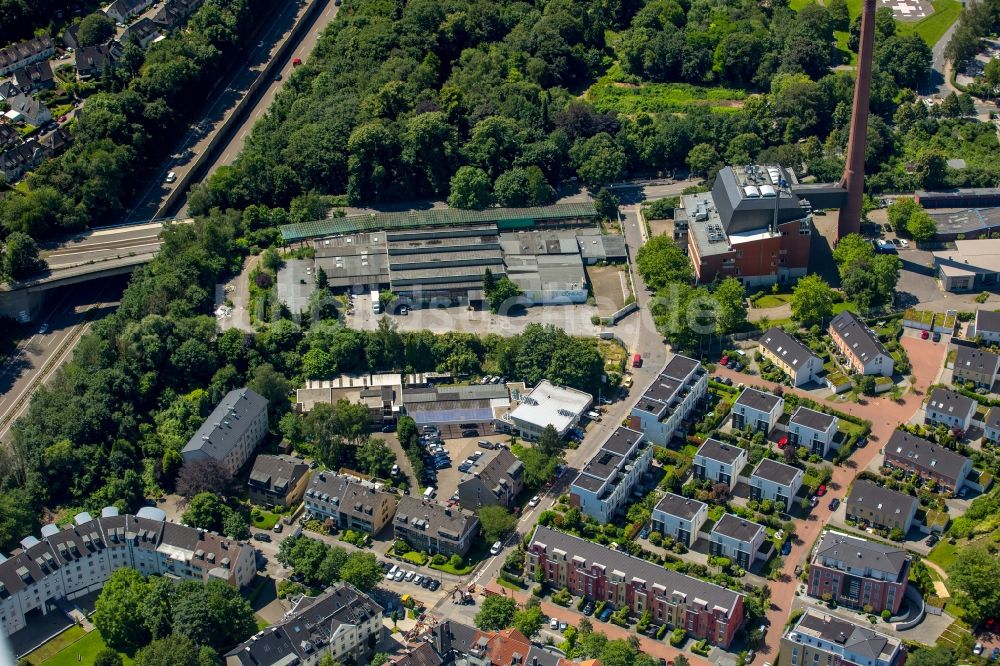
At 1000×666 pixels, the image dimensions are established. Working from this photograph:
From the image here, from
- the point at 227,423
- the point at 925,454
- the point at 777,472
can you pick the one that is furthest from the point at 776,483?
the point at 227,423

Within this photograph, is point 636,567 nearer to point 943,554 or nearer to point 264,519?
point 943,554

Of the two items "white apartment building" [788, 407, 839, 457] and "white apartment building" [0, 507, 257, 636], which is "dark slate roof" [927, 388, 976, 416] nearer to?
"white apartment building" [788, 407, 839, 457]

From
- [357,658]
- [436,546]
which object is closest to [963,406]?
[436,546]

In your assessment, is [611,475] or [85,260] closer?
[611,475]

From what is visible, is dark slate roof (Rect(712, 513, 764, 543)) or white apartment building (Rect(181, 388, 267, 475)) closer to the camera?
dark slate roof (Rect(712, 513, 764, 543))

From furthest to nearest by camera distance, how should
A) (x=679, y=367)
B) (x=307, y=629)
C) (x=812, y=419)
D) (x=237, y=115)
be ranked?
(x=237, y=115)
(x=679, y=367)
(x=812, y=419)
(x=307, y=629)

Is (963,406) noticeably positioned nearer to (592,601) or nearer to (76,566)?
(592,601)

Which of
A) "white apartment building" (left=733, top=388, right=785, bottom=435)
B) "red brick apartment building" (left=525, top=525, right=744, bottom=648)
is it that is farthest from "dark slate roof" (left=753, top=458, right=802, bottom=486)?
"red brick apartment building" (left=525, top=525, right=744, bottom=648)
